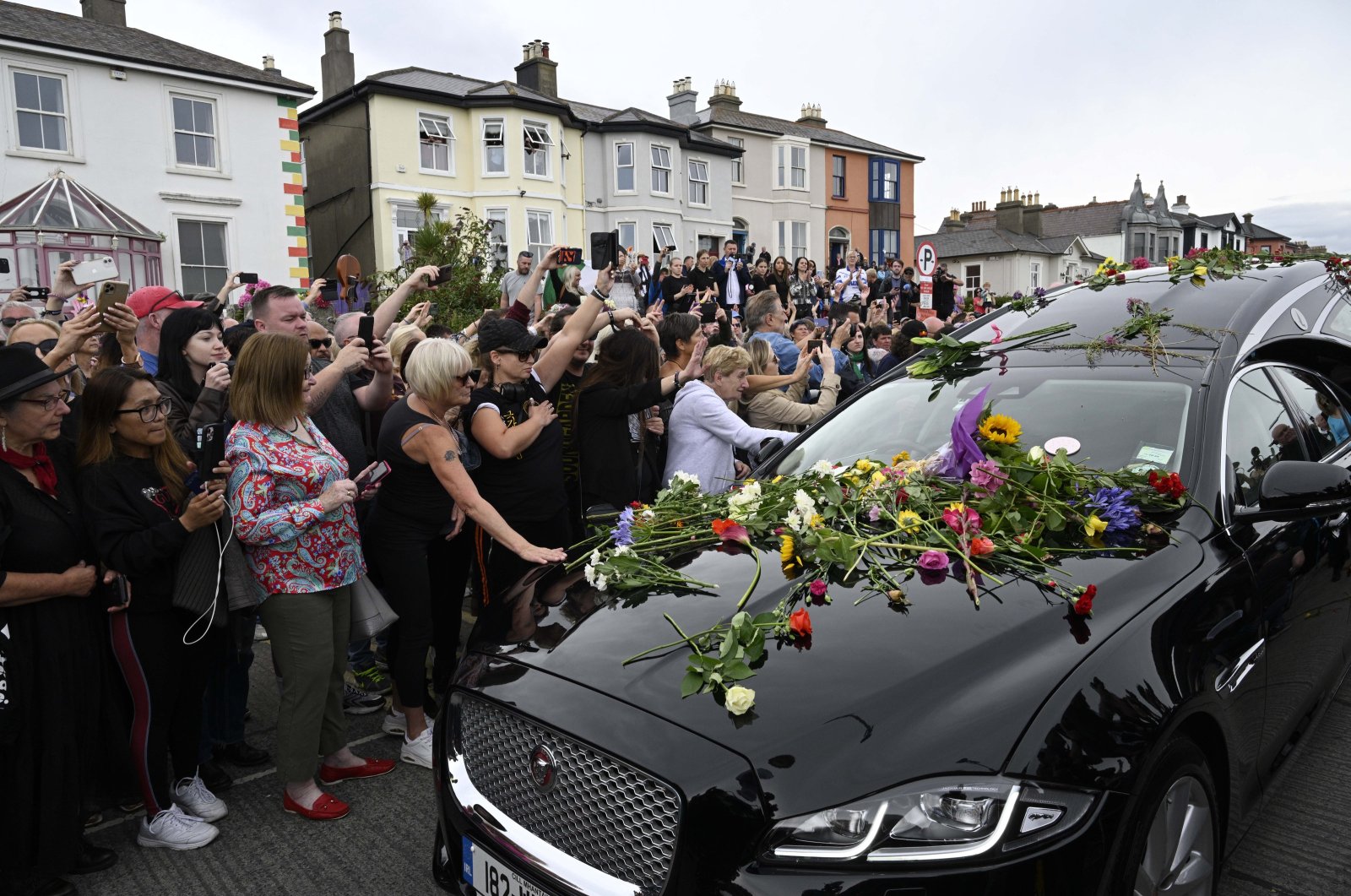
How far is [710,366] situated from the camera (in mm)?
5477

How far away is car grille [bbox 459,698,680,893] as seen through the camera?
2061 millimetres

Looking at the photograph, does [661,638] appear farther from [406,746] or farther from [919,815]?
[406,746]

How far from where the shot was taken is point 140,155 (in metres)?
20.2

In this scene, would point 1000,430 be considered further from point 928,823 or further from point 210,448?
point 210,448

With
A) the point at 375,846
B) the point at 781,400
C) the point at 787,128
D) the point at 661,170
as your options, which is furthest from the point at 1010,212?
the point at 375,846

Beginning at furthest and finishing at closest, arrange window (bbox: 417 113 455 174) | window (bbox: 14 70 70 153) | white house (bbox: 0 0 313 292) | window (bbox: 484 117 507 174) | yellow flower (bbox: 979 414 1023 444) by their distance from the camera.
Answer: window (bbox: 484 117 507 174)
window (bbox: 417 113 455 174)
window (bbox: 14 70 70 153)
white house (bbox: 0 0 313 292)
yellow flower (bbox: 979 414 1023 444)

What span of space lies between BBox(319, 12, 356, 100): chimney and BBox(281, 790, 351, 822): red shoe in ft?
107

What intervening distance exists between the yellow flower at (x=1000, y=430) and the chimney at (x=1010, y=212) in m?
62.6

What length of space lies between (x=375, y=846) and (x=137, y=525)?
1.47 metres

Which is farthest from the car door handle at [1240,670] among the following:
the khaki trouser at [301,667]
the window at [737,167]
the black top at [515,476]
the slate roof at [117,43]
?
the window at [737,167]

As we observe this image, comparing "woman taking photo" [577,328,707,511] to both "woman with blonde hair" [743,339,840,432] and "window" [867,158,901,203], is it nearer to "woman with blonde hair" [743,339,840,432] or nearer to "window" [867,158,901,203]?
"woman with blonde hair" [743,339,840,432]

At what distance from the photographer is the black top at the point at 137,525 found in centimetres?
327

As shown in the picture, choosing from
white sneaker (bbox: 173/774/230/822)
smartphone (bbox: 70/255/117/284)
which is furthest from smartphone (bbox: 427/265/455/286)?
white sneaker (bbox: 173/774/230/822)

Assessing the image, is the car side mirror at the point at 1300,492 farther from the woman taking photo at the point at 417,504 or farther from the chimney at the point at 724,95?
the chimney at the point at 724,95
